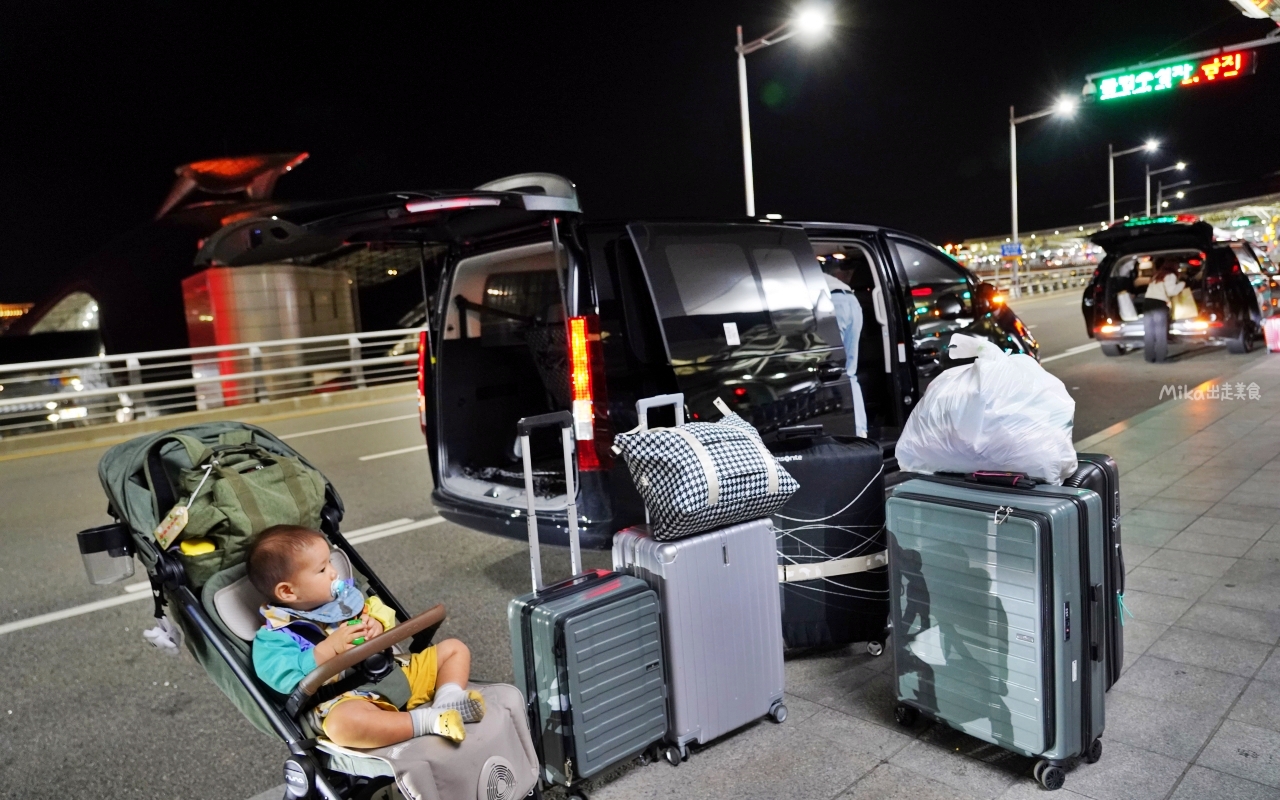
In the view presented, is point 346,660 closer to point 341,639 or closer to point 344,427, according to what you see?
point 341,639

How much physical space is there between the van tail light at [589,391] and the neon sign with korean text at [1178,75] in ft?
76.0

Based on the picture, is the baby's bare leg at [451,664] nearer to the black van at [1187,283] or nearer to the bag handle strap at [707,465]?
the bag handle strap at [707,465]

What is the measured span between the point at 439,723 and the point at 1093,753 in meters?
2.09

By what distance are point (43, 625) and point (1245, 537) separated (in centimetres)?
683

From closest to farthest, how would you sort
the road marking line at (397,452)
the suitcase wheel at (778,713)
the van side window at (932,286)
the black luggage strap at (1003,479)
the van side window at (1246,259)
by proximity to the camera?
the black luggage strap at (1003,479) < the suitcase wheel at (778,713) < the van side window at (932,286) < the road marking line at (397,452) < the van side window at (1246,259)

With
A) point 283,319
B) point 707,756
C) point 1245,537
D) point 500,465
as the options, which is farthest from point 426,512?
point 283,319

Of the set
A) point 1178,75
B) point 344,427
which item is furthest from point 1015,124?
point 344,427

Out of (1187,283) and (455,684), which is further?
(1187,283)

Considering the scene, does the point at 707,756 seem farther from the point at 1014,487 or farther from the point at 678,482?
the point at 1014,487

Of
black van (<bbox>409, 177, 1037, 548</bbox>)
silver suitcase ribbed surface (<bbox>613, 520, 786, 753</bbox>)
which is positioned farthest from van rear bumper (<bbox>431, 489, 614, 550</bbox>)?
silver suitcase ribbed surface (<bbox>613, 520, 786, 753</bbox>)

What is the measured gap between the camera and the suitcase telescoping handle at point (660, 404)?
3.71 metres

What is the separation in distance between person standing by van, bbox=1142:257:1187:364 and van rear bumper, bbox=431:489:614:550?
12.4 meters

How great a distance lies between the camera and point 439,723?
7.56ft

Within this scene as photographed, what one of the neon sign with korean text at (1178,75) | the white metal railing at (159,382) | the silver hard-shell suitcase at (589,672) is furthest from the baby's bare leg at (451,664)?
the neon sign with korean text at (1178,75)
